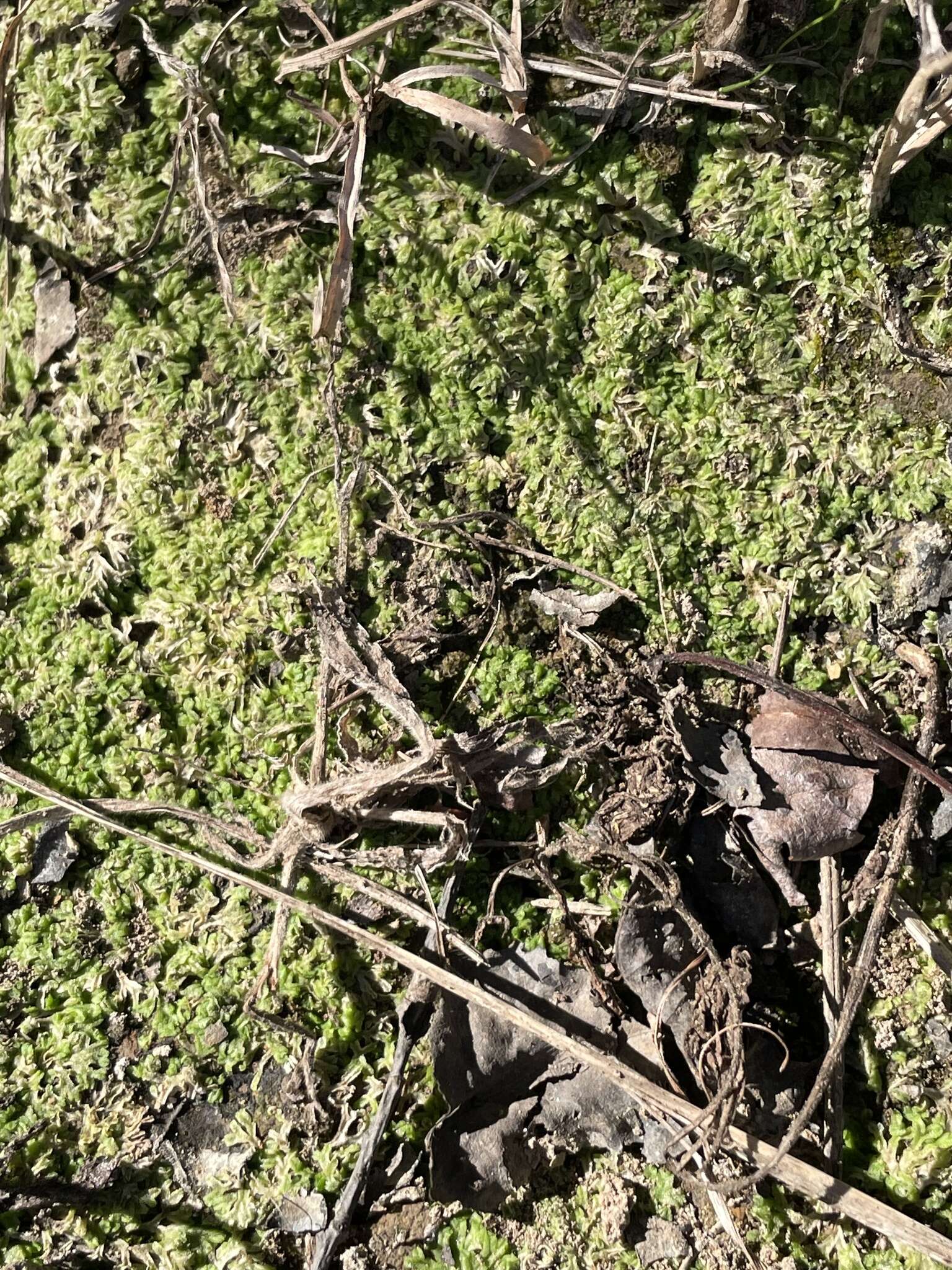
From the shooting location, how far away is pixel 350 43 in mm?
2443

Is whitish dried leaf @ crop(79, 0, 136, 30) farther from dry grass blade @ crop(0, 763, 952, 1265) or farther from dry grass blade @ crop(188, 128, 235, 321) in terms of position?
dry grass blade @ crop(0, 763, 952, 1265)

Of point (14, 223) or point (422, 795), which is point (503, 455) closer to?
point (422, 795)

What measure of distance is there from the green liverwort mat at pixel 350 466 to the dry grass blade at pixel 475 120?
0.41 ft

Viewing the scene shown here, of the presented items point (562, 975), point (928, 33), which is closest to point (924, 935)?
point (562, 975)

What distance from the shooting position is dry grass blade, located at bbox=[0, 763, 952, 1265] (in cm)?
221

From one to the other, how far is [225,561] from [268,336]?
0.64 metres

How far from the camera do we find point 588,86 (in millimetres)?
2557

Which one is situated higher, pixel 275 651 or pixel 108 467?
pixel 108 467

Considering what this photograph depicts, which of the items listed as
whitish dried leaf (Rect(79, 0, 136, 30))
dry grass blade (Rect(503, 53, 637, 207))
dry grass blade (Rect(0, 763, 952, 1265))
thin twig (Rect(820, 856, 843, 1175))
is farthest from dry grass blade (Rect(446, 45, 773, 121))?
dry grass blade (Rect(0, 763, 952, 1265))

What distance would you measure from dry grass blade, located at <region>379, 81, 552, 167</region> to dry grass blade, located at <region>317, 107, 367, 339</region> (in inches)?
5.3

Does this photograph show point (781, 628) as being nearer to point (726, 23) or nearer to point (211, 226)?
point (726, 23)

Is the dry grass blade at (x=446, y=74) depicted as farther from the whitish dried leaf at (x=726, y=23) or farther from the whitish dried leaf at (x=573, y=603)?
the whitish dried leaf at (x=573, y=603)

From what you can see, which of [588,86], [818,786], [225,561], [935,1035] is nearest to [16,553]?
[225,561]

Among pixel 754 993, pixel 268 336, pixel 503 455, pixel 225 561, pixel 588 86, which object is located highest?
pixel 588 86
